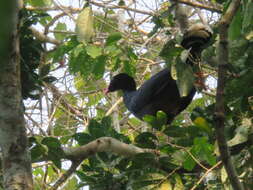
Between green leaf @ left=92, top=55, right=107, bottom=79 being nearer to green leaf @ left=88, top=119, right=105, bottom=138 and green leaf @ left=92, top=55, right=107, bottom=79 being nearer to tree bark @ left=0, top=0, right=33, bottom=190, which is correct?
green leaf @ left=88, top=119, right=105, bottom=138

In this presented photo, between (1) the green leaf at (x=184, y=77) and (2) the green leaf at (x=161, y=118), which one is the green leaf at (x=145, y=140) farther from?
(1) the green leaf at (x=184, y=77)

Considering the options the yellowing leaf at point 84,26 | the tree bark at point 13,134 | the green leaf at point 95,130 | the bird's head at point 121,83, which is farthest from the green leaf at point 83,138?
the bird's head at point 121,83

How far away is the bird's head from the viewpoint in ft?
17.4

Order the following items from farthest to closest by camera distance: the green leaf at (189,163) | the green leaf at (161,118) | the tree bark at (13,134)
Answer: the green leaf at (161,118), the green leaf at (189,163), the tree bark at (13,134)

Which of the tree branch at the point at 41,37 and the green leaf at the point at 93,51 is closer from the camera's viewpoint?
the green leaf at the point at 93,51

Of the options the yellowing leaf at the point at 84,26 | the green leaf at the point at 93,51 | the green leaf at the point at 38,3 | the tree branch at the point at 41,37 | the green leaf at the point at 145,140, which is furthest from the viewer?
the green leaf at the point at 38,3

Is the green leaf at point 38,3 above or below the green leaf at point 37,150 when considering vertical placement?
above

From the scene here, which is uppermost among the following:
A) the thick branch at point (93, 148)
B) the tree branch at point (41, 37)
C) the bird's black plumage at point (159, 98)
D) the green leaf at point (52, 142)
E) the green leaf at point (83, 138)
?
the tree branch at point (41, 37)

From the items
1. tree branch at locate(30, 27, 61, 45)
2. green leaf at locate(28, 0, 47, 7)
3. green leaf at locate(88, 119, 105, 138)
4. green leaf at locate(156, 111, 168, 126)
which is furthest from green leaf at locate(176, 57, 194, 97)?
green leaf at locate(28, 0, 47, 7)

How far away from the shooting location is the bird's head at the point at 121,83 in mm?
5289

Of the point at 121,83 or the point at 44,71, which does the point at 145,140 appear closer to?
the point at 44,71

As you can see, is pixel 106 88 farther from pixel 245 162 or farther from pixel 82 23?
pixel 245 162

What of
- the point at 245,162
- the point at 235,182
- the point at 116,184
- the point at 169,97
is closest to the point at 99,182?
the point at 116,184

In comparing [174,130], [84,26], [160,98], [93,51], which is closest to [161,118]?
[174,130]
